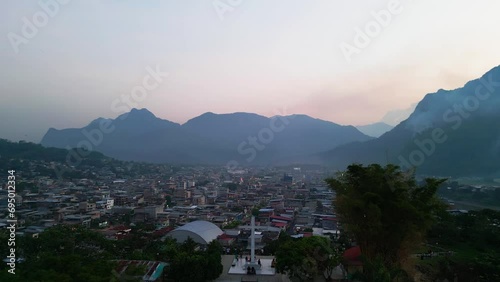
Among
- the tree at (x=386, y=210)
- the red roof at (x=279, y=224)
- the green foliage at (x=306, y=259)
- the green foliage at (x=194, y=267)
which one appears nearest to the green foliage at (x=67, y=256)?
the green foliage at (x=194, y=267)

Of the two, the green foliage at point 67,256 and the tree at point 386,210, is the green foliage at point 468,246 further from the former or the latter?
the green foliage at point 67,256

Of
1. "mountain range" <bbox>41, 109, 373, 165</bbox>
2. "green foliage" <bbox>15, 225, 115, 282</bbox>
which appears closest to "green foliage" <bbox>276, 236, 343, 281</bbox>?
"green foliage" <bbox>15, 225, 115, 282</bbox>

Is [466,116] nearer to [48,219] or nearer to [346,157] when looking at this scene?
[346,157]

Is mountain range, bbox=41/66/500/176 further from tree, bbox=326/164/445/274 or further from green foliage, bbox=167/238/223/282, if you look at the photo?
green foliage, bbox=167/238/223/282

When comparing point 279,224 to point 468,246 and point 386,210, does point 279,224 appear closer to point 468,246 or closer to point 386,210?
point 468,246

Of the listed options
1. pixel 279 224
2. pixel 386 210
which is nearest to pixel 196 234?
pixel 279 224

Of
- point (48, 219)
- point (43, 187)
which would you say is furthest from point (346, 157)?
point (48, 219)
